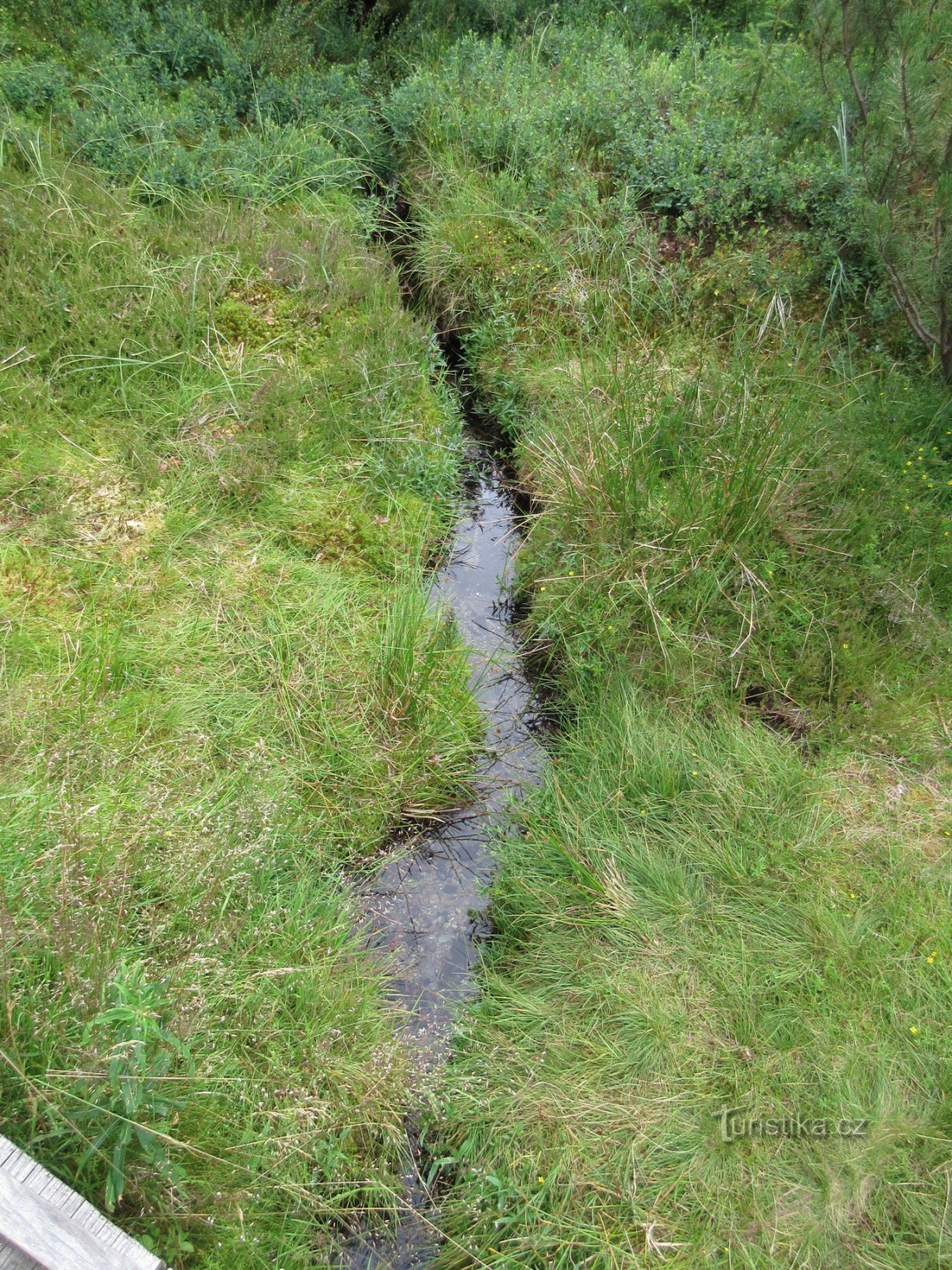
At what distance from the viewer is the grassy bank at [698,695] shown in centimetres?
262

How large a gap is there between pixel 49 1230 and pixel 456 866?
80.5 inches

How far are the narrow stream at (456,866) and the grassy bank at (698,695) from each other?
0.14 meters

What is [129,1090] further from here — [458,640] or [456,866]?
[458,640]

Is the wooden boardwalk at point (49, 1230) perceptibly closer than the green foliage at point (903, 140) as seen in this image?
Yes

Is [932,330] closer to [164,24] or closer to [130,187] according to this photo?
[130,187]

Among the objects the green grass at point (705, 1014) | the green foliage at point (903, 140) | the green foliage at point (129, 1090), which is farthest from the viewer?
the green foliage at point (903, 140)

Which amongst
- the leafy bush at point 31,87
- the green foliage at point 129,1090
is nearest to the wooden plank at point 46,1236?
the green foliage at point 129,1090

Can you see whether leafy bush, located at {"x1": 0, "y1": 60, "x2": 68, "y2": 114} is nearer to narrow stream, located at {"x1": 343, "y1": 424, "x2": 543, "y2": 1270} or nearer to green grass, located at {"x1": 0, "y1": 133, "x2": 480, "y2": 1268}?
green grass, located at {"x1": 0, "y1": 133, "x2": 480, "y2": 1268}

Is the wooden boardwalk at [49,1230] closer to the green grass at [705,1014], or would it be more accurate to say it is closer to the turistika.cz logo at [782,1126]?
the green grass at [705,1014]

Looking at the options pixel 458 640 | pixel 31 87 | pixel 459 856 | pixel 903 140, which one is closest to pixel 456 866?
pixel 459 856

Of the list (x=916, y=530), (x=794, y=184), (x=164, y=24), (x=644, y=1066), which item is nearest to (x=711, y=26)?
(x=794, y=184)

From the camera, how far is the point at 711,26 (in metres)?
7.57

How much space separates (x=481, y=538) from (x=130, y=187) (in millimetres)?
2954

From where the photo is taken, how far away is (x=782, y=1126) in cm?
264
